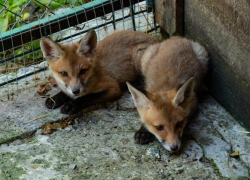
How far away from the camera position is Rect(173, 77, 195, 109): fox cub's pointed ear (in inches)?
147

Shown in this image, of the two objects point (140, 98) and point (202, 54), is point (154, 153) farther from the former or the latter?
point (202, 54)

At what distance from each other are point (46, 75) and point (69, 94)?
698 millimetres

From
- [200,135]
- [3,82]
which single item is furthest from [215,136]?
[3,82]

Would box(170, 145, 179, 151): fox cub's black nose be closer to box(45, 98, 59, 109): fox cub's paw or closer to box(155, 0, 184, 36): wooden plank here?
box(45, 98, 59, 109): fox cub's paw

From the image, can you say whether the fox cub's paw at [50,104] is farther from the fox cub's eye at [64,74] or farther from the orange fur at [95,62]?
the fox cub's eye at [64,74]

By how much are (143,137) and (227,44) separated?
132 centimetres

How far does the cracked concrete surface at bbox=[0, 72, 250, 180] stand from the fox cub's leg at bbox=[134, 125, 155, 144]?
55 mm

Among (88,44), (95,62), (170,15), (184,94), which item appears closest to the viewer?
(184,94)

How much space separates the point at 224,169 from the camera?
3707 mm

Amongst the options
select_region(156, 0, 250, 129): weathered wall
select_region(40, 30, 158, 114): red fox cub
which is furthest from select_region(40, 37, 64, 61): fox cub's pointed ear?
select_region(156, 0, 250, 129): weathered wall

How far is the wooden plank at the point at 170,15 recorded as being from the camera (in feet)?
16.6

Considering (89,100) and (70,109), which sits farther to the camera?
(89,100)

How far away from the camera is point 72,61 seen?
4.59m

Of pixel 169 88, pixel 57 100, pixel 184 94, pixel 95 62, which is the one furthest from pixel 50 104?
pixel 184 94
